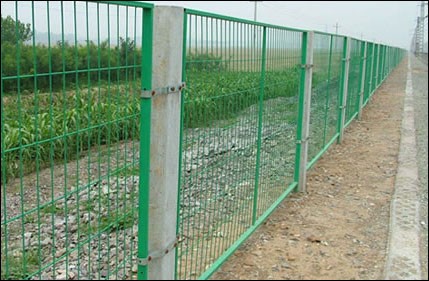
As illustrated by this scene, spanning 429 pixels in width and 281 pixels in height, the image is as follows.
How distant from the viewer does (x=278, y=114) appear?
5.82 m

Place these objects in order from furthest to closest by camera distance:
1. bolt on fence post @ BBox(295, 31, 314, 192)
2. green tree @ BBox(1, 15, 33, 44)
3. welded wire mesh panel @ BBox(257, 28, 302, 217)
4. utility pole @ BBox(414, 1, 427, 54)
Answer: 1. utility pole @ BBox(414, 1, 427, 54)
2. bolt on fence post @ BBox(295, 31, 314, 192)
3. welded wire mesh panel @ BBox(257, 28, 302, 217)
4. green tree @ BBox(1, 15, 33, 44)

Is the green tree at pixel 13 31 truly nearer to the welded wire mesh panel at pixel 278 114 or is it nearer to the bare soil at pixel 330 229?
the bare soil at pixel 330 229

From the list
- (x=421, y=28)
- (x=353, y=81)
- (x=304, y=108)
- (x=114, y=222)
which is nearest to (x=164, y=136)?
(x=114, y=222)

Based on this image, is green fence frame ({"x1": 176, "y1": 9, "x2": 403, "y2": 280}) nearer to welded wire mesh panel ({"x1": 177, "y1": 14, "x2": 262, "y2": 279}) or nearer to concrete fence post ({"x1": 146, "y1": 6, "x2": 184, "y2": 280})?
welded wire mesh panel ({"x1": 177, "y1": 14, "x2": 262, "y2": 279})

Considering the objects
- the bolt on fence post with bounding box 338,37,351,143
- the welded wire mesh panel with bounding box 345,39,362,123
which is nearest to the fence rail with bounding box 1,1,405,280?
the bolt on fence post with bounding box 338,37,351,143

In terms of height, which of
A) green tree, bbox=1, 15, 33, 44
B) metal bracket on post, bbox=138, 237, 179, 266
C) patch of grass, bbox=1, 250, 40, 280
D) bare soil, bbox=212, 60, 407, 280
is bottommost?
bare soil, bbox=212, 60, 407, 280

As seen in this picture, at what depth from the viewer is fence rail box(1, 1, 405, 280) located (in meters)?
2.69

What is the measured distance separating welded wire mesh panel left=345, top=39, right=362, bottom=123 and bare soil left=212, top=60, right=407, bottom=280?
2.11 m

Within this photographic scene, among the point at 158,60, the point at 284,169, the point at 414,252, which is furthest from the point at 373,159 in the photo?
the point at 158,60

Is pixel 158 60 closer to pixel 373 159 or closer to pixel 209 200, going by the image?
pixel 209 200

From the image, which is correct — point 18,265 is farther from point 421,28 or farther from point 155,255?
point 421,28

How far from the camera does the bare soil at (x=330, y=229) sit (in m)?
4.55

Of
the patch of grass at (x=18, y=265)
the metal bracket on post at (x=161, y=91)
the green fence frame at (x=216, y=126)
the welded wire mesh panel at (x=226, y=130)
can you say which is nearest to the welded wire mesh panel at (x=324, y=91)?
the green fence frame at (x=216, y=126)

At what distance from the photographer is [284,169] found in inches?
246
